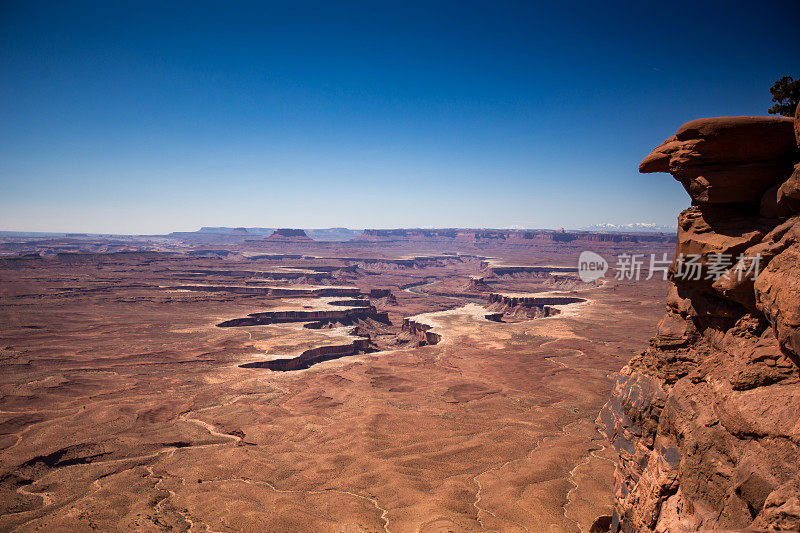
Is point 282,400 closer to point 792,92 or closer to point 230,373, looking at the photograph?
point 230,373

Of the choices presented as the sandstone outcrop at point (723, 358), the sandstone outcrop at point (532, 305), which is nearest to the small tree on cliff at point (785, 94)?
the sandstone outcrop at point (723, 358)

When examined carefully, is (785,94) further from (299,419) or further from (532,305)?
(532,305)

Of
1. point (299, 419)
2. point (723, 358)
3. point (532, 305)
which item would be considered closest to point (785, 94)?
point (723, 358)

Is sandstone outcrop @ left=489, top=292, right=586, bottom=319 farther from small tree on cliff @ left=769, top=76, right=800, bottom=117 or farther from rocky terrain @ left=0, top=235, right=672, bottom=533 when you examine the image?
small tree on cliff @ left=769, top=76, right=800, bottom=117

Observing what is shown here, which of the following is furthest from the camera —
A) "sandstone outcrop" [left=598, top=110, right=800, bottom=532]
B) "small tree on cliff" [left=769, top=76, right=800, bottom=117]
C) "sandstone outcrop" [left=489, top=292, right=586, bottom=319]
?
"sandstone outcrop" [left=489, top=292, right=586, bottom=319]

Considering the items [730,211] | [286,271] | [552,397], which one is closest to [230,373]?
[552,397]

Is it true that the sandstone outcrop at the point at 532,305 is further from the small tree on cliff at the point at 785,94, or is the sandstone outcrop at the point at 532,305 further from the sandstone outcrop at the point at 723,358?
the sandstone outcrop at the point at 723,358

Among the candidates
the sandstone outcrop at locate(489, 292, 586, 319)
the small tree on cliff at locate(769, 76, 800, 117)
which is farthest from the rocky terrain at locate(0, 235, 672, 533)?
the small tree on cliff at locate(769, 76, 800, 117)

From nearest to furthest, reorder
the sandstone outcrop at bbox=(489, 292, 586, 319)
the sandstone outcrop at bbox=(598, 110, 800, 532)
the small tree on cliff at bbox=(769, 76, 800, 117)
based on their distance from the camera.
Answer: the sandstone outcrop at bbox=(598, 110, 800, 532) < the small tree on cliff at bbox=(769, 76, 800, 117) < the sandstone outcrop at bbox=(489, 292, 586, 319)
